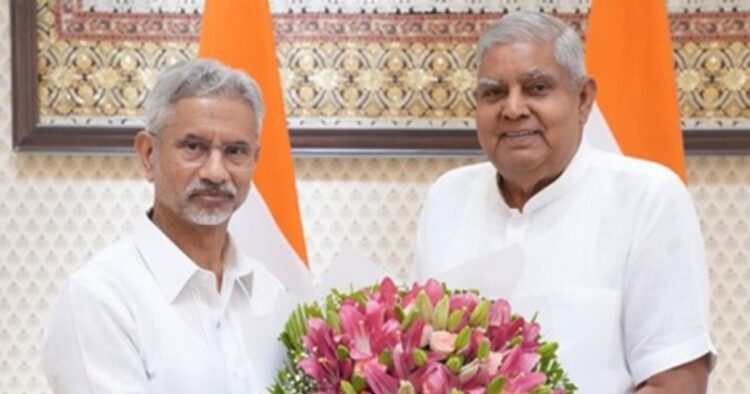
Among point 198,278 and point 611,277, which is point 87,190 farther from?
point 611,277

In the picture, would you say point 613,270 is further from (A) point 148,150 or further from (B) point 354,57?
(B) point 354,57

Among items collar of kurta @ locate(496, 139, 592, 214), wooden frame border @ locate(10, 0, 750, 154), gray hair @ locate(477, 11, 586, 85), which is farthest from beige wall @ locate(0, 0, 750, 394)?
gray hair @ locate(477, 11, 586, 85)

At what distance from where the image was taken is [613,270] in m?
1.97

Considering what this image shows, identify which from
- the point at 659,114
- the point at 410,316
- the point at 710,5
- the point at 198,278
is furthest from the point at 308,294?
the point at 710,5

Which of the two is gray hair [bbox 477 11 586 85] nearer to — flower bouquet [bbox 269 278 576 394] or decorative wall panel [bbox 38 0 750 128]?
flower bouquet [bbox 269 278 576 394]

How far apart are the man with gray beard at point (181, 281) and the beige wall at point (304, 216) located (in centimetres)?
164

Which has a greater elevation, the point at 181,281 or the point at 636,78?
the point at 636,78

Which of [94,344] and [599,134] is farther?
[599,134]

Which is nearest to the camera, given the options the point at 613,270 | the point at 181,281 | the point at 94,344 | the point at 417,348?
the point at 417,348

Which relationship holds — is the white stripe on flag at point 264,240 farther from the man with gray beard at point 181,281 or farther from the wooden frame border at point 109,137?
the man with gray beard at point 181,281

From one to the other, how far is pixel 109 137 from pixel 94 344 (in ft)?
6.43

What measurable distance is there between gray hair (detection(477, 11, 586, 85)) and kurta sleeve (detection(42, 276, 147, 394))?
2.61 ft

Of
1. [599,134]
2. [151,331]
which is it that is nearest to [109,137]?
[599,134]

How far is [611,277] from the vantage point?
1.97 metres
